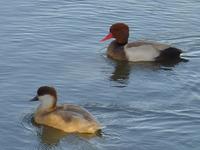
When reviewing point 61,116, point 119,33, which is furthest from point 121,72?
point 61,116

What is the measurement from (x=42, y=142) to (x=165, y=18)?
7.12 meters

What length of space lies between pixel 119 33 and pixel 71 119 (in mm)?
4467

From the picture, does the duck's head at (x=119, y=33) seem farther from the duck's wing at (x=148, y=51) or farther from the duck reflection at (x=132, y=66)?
the duck reflection at (x=132, y=66)

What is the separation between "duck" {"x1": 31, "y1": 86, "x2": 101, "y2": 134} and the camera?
10898 mm

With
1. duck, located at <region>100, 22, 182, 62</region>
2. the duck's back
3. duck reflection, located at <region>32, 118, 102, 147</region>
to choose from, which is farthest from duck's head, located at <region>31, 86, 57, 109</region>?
duck, located at <region>100, 22, 182, 62</region>

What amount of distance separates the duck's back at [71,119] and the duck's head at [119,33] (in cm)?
409

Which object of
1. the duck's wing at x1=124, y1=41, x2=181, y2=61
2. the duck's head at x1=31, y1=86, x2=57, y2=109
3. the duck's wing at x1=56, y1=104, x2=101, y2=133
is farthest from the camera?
the duck's wing at x1=124, y1=41, x2=181, y2=61

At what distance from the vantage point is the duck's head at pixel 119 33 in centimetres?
1516

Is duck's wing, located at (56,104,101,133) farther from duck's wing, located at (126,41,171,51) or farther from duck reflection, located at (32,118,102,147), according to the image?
duck's wing, located at (126,41,171,51)

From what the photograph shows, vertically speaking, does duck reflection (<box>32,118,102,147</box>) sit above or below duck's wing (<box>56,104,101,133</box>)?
below

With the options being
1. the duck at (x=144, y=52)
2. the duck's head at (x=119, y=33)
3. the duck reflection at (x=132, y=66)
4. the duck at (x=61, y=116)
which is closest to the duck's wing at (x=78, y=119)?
the duck at (x=61, y=116)

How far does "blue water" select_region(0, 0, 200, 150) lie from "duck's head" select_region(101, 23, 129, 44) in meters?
0.38

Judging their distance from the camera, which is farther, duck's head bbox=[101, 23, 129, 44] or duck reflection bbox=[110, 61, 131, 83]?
duck's head bbox=[101, 23, 129, 44]

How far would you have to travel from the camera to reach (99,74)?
13773 millimetres
